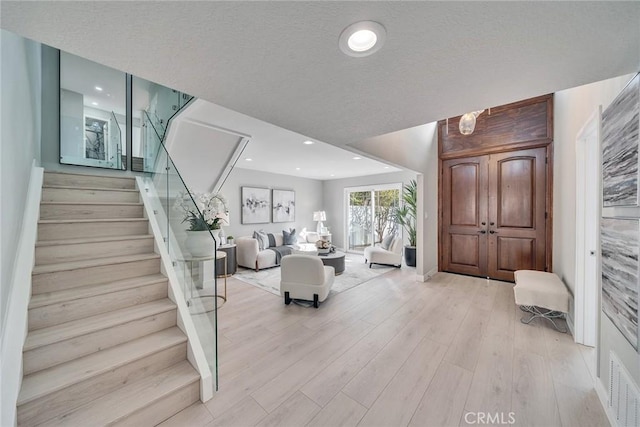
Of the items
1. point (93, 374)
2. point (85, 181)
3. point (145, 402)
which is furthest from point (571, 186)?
point (85, 181)

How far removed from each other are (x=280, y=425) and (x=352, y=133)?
2265mm

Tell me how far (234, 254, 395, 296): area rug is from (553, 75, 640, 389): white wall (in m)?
2.76

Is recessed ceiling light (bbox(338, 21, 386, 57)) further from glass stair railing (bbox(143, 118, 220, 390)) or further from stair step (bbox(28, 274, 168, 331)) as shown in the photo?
stair step (bbox(28, 274, 168, 331))

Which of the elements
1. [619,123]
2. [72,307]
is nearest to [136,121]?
[72,307]

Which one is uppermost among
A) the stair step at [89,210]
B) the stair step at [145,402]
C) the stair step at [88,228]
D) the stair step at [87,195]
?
the stair step at [87,195]

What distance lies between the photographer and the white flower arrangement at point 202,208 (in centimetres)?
220

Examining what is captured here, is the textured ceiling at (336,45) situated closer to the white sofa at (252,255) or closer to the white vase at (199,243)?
the white vase at (199,243)

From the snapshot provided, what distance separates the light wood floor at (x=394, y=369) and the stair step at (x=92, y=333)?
65cm

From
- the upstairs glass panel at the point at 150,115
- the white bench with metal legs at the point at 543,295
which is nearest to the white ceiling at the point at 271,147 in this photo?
the upstairs glass panel at the point at 150,115

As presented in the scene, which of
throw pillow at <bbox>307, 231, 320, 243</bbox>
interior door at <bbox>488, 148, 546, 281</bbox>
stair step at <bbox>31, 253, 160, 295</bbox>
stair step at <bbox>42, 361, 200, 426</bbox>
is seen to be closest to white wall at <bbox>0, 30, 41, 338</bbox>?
stair step at <bbox>31, 253, 160, 295</bbox>

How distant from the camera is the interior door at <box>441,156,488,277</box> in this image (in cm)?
440

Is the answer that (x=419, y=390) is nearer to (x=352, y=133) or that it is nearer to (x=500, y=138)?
(x=352, y=133)

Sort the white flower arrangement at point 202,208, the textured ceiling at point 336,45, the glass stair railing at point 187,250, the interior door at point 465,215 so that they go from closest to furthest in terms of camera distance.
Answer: the textured ceiling at point 336,45
the glass stair railing at point 187,250
the white flower arrangement at point 202,208
the interior door at point 465,215

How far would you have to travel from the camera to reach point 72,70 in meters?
3.57
